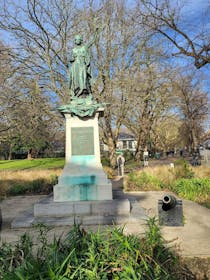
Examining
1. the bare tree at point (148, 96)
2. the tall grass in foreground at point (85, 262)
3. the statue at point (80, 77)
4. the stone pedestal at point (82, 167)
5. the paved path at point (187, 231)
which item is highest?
the bare tree at point (148, 96)

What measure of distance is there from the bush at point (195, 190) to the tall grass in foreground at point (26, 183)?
254 inches

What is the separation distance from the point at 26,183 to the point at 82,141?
714 centimetres

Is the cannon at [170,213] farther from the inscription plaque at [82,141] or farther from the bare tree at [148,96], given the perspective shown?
the bare tree at [148,96]

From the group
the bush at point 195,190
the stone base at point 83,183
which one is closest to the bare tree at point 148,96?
the bush at point 195,190

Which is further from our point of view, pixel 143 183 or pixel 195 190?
pixel 143 183

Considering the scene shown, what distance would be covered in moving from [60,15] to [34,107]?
7153 millimetres

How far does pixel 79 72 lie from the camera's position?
795 centimetres

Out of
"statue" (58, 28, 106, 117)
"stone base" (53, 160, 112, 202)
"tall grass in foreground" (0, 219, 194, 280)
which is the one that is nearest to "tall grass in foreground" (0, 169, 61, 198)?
"stone base" (53, 160, 112, 202)

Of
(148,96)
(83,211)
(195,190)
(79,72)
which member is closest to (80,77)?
(79,72)

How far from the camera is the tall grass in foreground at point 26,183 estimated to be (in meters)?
12.4

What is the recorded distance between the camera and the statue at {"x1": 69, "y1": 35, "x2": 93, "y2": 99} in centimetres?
795

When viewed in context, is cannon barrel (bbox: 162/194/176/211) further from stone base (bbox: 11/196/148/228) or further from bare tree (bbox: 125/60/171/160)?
bare tree (bbox: 125/60/171/160)

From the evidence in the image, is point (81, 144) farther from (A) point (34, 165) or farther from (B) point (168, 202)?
(A) point (34, 165)

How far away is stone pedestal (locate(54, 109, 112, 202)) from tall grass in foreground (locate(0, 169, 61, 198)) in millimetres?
5842
